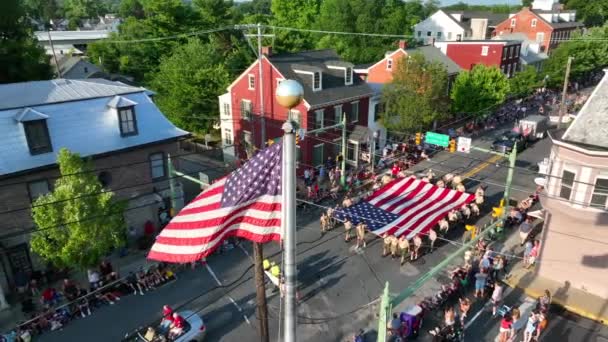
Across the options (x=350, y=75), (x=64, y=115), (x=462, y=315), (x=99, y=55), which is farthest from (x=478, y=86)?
(x=99, y=55)

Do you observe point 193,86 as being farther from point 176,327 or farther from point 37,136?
point 176,327

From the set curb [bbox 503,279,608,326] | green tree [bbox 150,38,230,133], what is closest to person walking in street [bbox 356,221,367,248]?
curb [bbox 503,279,608,326]

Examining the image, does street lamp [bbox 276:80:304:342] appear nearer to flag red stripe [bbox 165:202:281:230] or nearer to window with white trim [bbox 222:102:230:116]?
flag red stripe [bbox 165:202:281:230]

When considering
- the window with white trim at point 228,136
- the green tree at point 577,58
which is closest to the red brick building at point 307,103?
the window with white trim at point 228,136

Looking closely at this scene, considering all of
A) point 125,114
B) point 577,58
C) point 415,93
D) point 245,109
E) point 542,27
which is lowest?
point 245,109

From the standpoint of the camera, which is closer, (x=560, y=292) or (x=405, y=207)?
(x=560, y=292)

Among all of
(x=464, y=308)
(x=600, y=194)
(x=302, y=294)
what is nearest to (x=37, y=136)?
(x=302, y=294)
